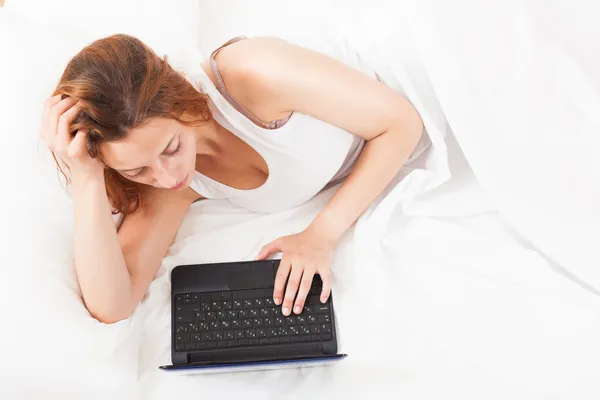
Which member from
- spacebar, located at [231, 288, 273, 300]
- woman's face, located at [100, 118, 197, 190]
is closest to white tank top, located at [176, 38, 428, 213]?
woman's face, located at [100, 118, 197, 190]

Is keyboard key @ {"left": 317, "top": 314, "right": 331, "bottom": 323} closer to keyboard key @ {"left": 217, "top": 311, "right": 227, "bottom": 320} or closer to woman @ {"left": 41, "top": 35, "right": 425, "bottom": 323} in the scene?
woman @ {"left": 41, "top": 35, "right": 425, "bottom": 323}

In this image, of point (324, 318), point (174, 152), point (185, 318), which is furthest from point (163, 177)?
point (324, 318)

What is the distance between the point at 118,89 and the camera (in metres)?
0.84

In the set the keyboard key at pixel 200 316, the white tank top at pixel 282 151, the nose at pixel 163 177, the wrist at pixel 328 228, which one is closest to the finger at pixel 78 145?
the nose at pixel 163 177

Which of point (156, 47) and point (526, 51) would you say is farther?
point (156, 47)

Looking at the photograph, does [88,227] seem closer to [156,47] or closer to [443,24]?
[156,47]

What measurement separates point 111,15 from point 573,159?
3.22 feet

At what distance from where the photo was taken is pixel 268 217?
3.92ft

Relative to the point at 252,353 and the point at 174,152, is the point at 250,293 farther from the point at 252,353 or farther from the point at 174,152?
the point at 174,152

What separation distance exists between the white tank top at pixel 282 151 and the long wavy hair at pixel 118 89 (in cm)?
10

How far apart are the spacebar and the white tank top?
0.67 feet

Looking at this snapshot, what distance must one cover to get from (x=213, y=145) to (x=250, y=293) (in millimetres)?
304

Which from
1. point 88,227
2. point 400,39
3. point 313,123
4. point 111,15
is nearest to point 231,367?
point 88,227

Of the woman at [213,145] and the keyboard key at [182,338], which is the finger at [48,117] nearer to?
the woman at [213,145]
